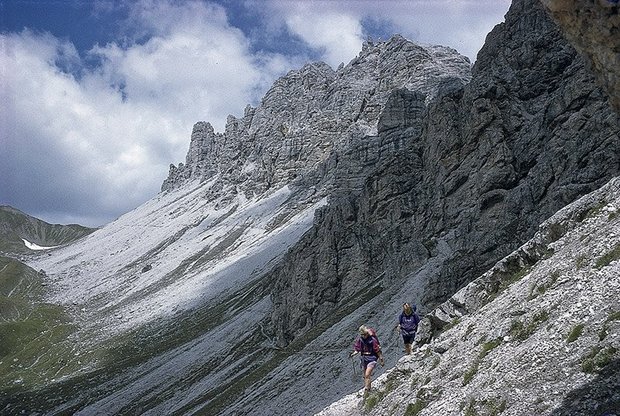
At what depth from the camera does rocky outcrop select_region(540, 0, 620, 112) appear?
14750 mm

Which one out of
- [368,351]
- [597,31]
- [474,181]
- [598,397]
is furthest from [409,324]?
[474,181]

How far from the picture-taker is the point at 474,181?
7238cm

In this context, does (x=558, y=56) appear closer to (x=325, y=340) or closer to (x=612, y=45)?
(x=325, y=340)

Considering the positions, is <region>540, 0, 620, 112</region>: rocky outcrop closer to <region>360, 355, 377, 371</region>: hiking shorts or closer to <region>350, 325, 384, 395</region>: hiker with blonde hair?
<region>350, 325, 384, 395</region>: hiker with blonde hair

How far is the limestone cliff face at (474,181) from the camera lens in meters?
52.5

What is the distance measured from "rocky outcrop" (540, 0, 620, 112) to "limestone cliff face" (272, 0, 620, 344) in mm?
35084

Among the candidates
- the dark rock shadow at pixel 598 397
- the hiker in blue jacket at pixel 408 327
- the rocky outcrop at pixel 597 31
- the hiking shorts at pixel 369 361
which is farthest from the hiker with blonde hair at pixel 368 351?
the rocky outcrop at pixel 597 31

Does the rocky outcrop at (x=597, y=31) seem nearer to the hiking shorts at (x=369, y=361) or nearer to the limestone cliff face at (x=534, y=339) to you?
the limestone cliff face at (x=534, y=339)

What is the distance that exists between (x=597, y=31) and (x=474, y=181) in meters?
58.9

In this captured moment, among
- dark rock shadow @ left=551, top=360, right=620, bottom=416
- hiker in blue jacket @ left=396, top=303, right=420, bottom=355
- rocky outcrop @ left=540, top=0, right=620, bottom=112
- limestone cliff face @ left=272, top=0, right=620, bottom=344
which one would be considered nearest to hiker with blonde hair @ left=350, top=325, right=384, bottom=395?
hiker in blue jacket @ left=396, top=303, right=420, bottom=355

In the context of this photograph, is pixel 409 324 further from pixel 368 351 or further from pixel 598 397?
pixel 598 397

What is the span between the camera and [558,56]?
75.8m

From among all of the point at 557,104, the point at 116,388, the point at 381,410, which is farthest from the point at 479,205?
the point at 116,388

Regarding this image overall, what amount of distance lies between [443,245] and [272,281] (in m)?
50.6
